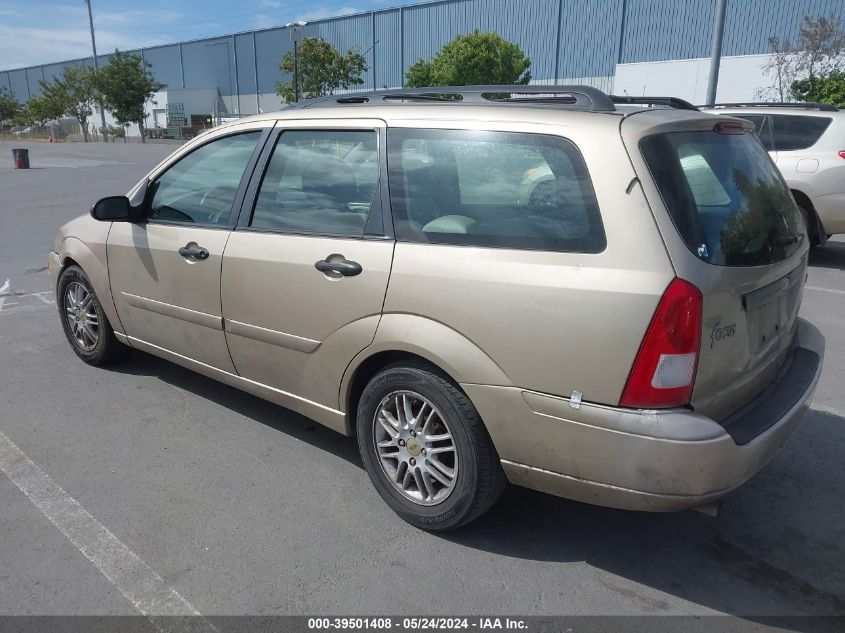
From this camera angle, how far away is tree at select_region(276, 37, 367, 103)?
43.2 metres

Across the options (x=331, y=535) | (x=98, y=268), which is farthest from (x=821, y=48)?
(x=331, y=535)

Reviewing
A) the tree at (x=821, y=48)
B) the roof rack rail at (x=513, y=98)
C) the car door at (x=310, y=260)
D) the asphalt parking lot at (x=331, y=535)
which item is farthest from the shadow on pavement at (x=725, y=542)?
the tree at (x=821, y=48)

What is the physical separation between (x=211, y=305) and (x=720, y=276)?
257 centimetres

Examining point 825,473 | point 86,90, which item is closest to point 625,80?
point 825,473

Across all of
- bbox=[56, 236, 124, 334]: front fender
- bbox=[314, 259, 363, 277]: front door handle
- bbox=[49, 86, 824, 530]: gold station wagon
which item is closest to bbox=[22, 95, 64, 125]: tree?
bbox=[56, 236, 124, 334]: front fender

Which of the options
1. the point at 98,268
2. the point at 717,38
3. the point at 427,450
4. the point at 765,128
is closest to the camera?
the point at 427,450

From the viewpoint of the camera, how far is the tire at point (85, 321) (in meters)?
4.88

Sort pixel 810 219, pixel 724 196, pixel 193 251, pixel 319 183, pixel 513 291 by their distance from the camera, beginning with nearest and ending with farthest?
pixel 513 291 → pixel 724 196 → pixel 319 183 → pixel 193 251 → pixel 810 219

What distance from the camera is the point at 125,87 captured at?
5609 centimetres

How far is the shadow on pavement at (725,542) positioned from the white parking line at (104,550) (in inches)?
45.4

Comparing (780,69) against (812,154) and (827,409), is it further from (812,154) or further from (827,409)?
(827,409)

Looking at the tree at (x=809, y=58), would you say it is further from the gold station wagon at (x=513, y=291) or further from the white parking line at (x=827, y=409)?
the gold station wagon at (x=513, y=291)

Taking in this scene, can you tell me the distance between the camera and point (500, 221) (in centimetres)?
281

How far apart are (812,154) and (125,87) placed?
57689 millimetres
